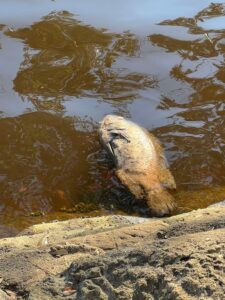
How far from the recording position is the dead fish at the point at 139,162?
3.71 m

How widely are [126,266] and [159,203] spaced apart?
6.02 feet

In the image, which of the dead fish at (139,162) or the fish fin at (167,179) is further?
the fish fin at (167,179)

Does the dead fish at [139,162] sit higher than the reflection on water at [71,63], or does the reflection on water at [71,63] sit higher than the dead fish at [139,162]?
the reflection on water at [71,63]

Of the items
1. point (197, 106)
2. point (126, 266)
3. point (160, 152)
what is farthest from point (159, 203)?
point (126, 266)

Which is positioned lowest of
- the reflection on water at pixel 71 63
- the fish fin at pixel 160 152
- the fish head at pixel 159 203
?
the fish head at pixel 159 203

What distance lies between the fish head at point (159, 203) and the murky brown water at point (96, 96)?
0.35 feet

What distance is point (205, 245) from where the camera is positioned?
6.22 feet

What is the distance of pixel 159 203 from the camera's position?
12.1 feet

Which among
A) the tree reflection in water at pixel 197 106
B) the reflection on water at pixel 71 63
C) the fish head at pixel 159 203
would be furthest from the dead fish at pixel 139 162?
the reflection on water at pixel 71 63

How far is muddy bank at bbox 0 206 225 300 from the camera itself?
67.2 inches

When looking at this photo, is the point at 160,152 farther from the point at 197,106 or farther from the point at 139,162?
the point at 197,106

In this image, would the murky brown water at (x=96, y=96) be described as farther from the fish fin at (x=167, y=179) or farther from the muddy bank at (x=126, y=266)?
the muddy bank at (x=126, y=266)

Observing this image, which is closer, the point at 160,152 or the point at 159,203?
the point at 159,203

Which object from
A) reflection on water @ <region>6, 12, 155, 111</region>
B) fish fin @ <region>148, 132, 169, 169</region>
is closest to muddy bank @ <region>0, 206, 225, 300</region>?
fish fin @ <region>148, 132, 169, 169</region>
